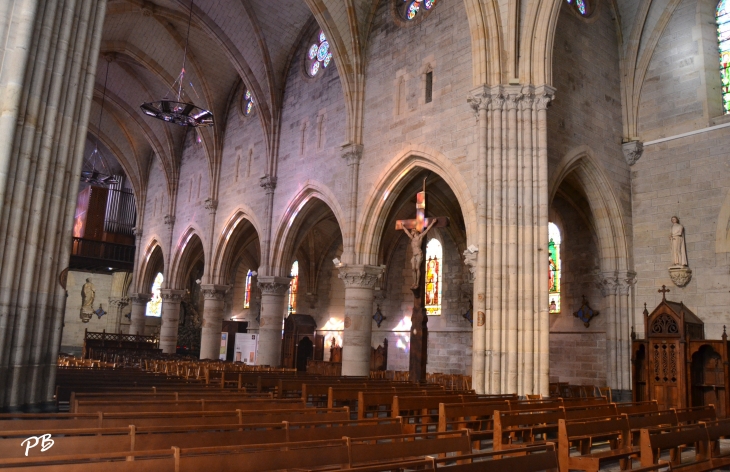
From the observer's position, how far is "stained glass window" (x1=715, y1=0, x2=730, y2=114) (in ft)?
55.4

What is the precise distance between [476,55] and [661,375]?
9.03 m

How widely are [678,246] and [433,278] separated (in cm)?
1037

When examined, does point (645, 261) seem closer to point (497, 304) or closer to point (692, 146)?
point (692, 146)

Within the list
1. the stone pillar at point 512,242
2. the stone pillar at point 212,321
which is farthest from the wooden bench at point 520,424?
the stone pillar at point 212,321

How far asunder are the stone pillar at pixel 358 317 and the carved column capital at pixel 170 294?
1467cm

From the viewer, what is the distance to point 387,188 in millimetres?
18391

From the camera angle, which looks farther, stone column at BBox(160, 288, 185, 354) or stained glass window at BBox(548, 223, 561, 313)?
stone column at BBox(160, 288, 185, 354)

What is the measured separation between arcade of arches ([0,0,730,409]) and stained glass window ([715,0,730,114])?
0.19 ft

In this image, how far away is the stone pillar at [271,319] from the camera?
22.6 m

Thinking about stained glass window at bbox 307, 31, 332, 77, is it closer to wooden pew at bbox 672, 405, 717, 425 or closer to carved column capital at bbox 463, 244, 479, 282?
carved column capital at bbox 463, 244, 479, 282

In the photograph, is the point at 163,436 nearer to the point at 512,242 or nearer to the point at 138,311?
the point at 512,242

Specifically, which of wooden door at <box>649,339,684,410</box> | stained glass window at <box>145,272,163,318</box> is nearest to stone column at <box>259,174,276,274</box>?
wooden door at <box>649,339,684,410</box>

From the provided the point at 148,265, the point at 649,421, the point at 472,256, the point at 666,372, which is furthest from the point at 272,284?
the point at 649,421

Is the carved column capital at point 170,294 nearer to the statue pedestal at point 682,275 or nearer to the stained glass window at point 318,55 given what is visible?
the stained glass window at point 318,55
